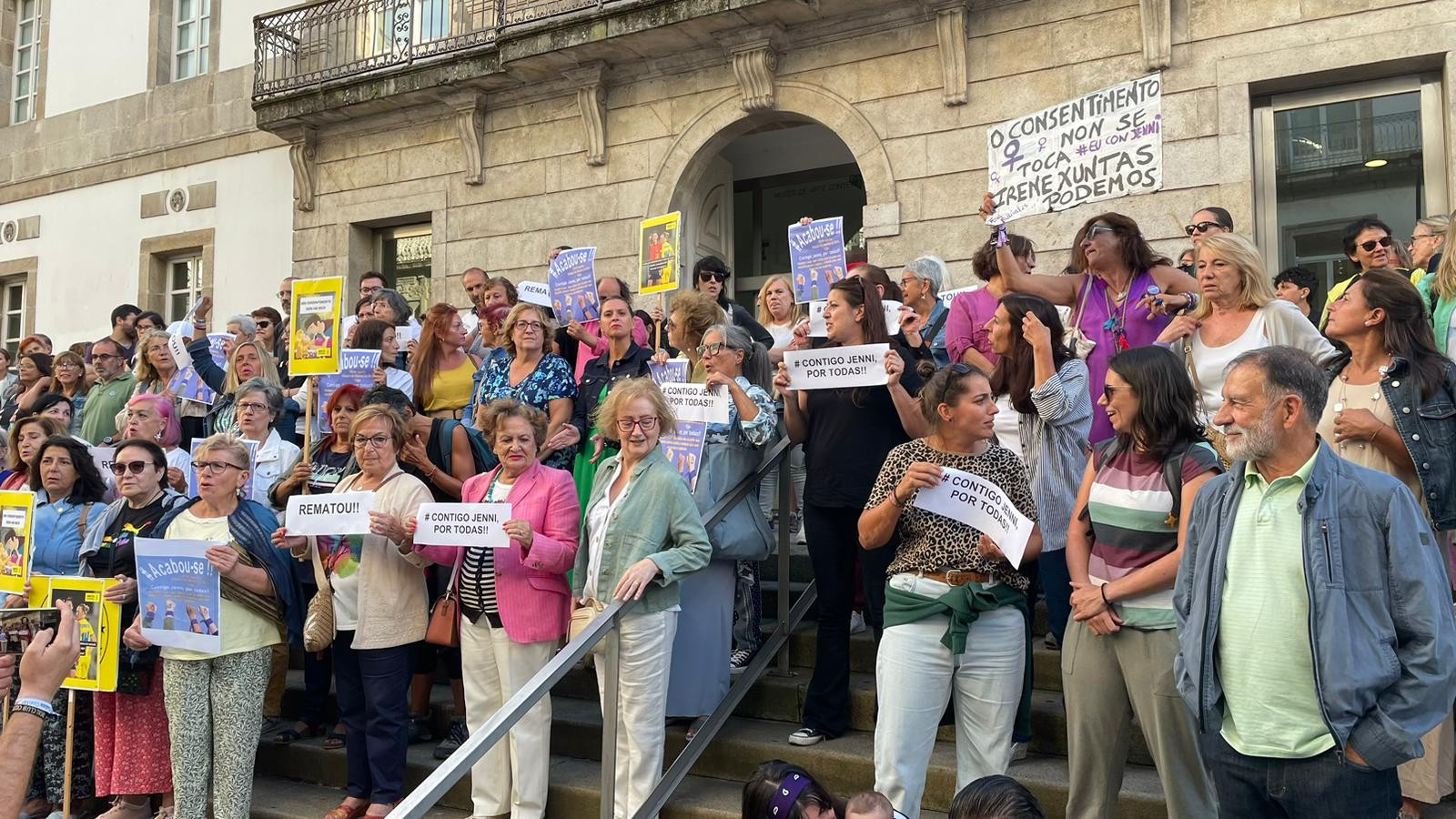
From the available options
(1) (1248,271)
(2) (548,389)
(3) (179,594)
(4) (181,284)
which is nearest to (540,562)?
(2) (548,389)

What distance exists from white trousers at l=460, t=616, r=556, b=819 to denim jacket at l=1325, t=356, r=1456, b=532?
3266 millimetres

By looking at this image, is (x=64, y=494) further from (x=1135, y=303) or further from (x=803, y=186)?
(x=803, y=186)

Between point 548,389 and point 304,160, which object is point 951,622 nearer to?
point 548,389

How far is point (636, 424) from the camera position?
459 cm

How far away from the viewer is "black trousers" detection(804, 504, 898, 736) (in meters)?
4.64

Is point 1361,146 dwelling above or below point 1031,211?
above

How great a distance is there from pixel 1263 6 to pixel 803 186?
5.32 metres

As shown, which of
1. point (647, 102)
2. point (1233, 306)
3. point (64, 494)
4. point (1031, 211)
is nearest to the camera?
point (1233, 306)

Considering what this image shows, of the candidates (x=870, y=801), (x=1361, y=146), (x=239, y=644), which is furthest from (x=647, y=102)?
(x=870, y=801)

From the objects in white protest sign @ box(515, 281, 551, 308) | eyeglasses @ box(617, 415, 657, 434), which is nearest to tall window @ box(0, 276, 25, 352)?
white protest sign @ box(515, 281, 551, 308)

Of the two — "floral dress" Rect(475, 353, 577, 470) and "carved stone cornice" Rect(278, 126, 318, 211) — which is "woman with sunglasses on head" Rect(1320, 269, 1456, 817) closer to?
"floral dress" Rect(475, 353, 577, 470)

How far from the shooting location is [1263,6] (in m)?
8.80

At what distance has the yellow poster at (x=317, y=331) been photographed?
6.23 m

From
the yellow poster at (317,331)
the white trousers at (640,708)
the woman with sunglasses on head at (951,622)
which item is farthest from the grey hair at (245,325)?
the woman with sunglasses on head at (951,622)
